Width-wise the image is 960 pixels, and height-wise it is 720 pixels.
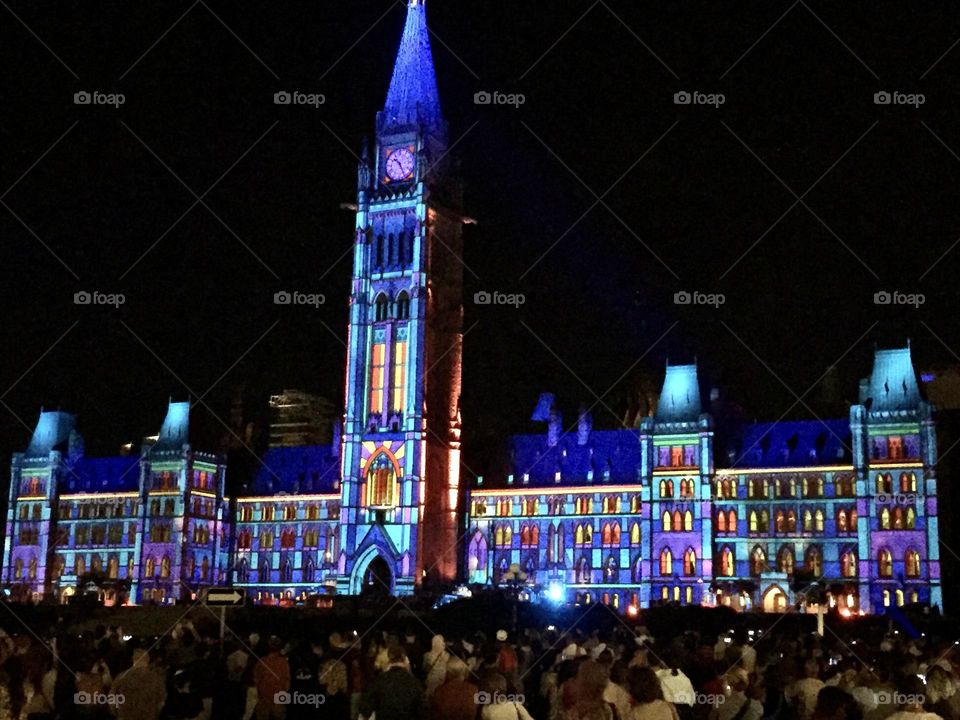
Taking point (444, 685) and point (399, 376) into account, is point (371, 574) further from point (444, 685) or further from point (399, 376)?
point (444, 685)

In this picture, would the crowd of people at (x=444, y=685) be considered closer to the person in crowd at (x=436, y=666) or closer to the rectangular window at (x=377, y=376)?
the person in crowd at (x=436, y=666)

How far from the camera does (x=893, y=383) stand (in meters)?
86.4

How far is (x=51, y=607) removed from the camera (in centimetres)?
6359

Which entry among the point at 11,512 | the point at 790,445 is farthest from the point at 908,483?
the point at 11,512

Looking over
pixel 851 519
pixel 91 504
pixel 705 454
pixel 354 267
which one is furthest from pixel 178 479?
pixel 851 519

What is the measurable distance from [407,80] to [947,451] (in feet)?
152

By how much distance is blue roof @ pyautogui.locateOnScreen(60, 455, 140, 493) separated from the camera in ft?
369

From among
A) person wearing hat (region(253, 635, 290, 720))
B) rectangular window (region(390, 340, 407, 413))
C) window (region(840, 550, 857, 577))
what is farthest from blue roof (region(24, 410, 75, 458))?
person wearing hat (region(253, 635, 290, 720))

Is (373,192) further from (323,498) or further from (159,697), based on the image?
(159,697)

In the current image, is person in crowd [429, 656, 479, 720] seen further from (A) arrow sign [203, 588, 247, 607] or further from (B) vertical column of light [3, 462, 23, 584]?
(B) vertical column of light [3, 462, 23, 584]

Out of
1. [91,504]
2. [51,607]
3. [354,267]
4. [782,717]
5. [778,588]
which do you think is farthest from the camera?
[91,504]

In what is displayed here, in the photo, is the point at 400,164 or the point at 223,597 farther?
the point at 400,164

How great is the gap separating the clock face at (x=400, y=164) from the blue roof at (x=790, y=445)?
3014 cm

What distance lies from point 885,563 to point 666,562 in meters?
13.9
